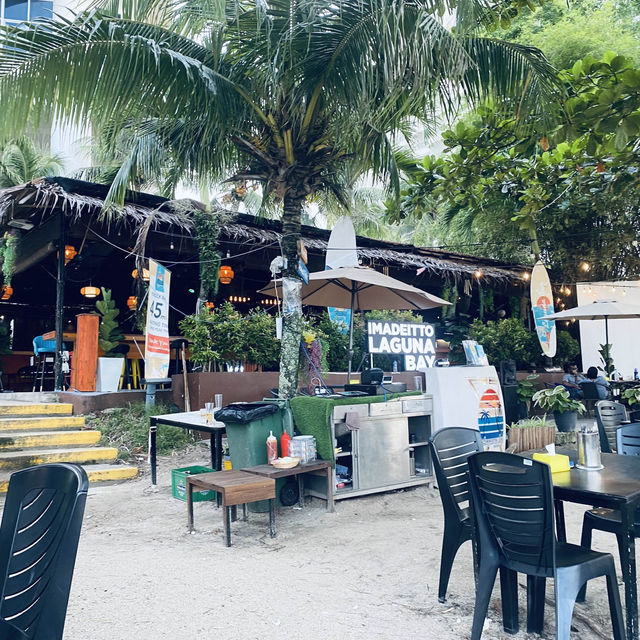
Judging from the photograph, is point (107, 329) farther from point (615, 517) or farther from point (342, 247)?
point (615, 517)

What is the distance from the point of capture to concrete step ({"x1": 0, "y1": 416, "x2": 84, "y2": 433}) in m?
7.50

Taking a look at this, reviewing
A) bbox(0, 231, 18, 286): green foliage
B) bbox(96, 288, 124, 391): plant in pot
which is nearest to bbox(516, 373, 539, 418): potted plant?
bbox(96, 288, 124, 391): plant in pot

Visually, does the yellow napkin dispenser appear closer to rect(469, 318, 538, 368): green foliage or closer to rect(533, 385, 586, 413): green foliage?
rect(533, 385, 586, 413): green foliage

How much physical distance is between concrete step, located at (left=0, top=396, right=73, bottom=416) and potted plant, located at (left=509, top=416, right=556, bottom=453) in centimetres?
641

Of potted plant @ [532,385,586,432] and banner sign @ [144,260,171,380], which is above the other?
banner sign @ [144,260,171,380]

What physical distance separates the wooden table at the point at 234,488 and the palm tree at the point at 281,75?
1575mm

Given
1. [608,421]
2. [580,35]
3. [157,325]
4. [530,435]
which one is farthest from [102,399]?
[580,35]

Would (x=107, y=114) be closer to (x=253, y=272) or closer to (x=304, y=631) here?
(x=304, y=631)

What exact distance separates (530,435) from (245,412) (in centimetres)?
435

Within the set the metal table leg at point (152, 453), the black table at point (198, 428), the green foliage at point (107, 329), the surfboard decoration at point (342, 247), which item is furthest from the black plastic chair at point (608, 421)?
the green foliage at point (107, 329)

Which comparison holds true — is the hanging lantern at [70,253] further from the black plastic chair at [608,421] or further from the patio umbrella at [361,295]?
the black plastic chair at [608,421]

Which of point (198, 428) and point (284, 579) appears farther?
point (198, 428)

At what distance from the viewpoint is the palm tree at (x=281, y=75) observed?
16.5 feet

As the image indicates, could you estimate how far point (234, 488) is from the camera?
4.41 m
